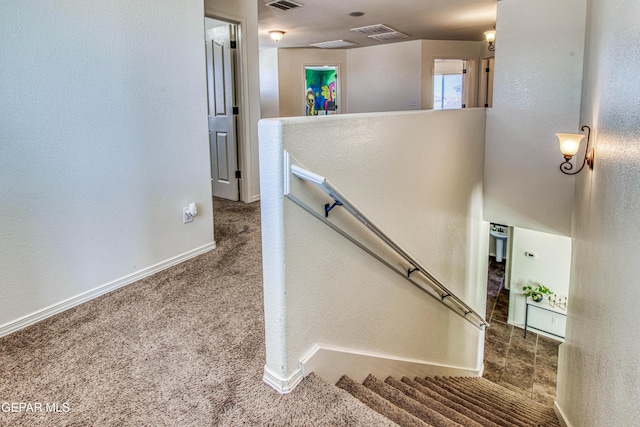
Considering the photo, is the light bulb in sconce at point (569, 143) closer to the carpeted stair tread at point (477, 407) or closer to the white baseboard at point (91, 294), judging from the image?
the carpeted stair tread at point (477, 407)

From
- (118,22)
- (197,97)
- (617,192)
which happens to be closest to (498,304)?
(617,192)

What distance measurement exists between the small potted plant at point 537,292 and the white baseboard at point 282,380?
5.86 meters

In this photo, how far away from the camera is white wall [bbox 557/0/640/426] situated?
1.53 meters

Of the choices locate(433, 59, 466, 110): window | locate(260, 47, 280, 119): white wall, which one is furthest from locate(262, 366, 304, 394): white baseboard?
locate(433, 59, 466, 110): window

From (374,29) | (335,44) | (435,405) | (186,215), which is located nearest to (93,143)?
(186,215)

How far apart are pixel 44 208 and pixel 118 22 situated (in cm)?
119

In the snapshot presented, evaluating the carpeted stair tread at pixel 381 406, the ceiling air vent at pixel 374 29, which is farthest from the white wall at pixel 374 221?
the ceiling air vent at pixel 374 29

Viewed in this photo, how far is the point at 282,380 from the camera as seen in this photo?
5.48 feet

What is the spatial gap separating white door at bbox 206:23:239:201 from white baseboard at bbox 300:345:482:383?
2833 millimetres

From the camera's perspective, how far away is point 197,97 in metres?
2.99

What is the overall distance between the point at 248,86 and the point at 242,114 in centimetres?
31

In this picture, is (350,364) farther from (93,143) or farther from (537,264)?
(537,264)

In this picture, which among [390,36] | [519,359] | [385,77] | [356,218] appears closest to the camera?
[356,218]

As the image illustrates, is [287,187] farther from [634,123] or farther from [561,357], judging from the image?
[561,357]
